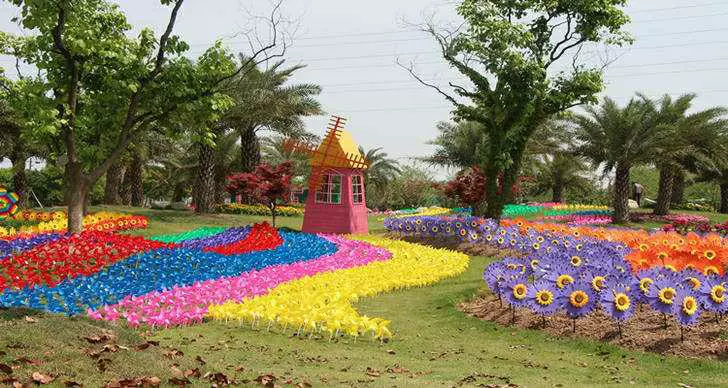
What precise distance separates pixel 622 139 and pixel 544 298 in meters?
22.5

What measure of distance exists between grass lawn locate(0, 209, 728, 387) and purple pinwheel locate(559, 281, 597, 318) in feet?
1.19

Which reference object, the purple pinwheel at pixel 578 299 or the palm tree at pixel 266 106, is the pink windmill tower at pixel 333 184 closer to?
the palm tree at pixel 266 106

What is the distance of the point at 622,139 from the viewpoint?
93.9 feet

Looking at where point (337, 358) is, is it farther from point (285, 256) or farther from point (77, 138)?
point (77, 138)

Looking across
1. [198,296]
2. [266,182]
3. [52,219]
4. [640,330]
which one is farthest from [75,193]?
[640,330]

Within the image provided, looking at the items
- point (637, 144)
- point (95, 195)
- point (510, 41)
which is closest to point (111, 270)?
point (510, 41)

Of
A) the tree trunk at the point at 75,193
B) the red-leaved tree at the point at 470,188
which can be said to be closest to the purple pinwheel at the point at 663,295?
the tree trunk at the point at 75,193

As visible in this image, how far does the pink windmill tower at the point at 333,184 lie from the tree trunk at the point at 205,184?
829 cm

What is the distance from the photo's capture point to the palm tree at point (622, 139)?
28000 millimetres

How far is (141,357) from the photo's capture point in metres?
5.94

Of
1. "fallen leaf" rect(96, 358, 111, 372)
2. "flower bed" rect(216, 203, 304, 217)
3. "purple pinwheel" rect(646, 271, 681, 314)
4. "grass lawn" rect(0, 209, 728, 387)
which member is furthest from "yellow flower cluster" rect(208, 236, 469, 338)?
"flower bed" rect(216, 203, 304, 217)

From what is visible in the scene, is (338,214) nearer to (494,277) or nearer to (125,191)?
(494,277)

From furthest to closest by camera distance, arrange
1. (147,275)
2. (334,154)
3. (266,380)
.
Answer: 1. (334,154)
2. (147,275)
3. (266,380)

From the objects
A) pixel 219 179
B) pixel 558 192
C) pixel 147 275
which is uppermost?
pixel 219 179
